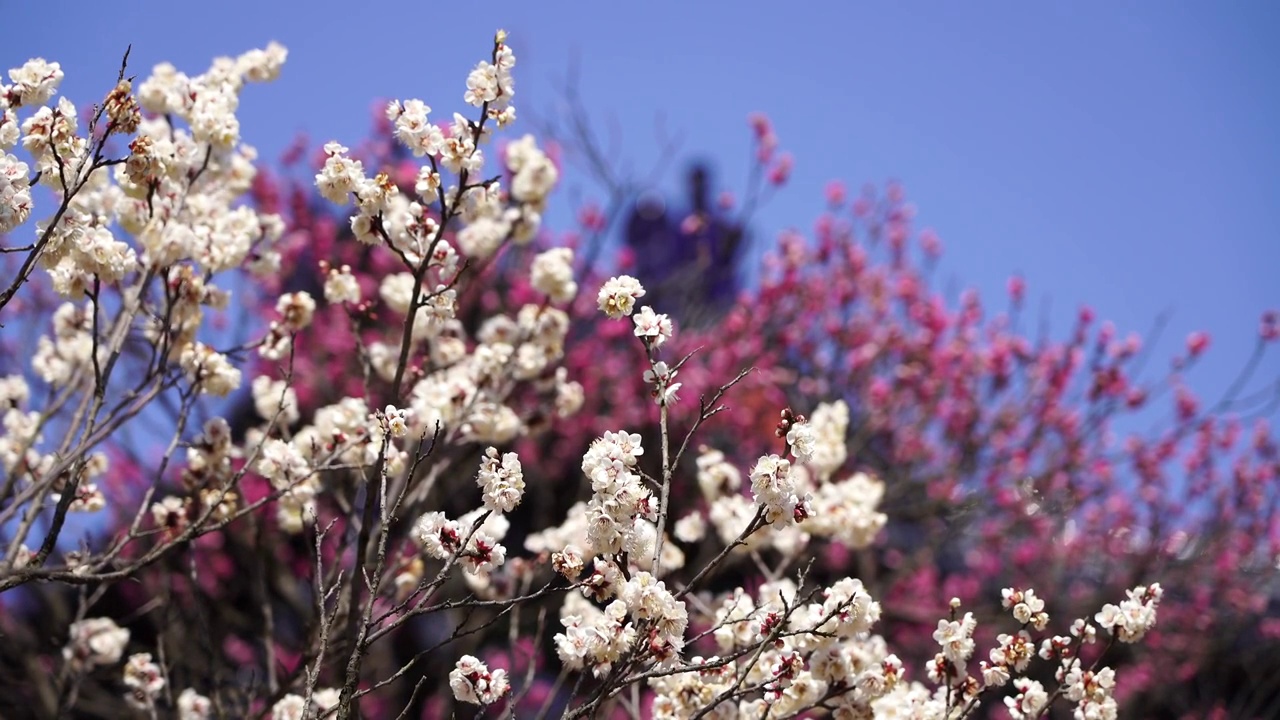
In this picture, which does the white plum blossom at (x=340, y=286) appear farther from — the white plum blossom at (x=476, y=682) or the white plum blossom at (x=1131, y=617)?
the white plum blossom at (x=1131, y=617)

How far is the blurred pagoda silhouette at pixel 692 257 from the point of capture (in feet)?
26.1

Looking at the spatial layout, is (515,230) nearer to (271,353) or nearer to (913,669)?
(271,353)

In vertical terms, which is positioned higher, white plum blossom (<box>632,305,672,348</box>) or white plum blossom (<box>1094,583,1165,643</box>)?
white plum blossom (<box>632,305,672,348</box>)

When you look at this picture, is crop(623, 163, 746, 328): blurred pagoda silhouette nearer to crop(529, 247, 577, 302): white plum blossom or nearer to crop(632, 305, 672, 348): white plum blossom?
crop(529, 247, 577, 302): white plum blossom

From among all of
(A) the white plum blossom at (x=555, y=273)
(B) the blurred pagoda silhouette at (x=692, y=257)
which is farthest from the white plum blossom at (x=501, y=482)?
(B) the blurred pagoda silhouette at (x=692, y=257)

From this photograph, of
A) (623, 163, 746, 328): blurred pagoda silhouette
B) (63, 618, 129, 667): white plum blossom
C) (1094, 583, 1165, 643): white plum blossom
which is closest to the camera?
(1094, 583, 1165, 643): white plum blossom

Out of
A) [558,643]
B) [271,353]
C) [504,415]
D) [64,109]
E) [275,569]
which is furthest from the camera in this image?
[275,569]

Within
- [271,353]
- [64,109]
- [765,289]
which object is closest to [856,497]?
[271,353]

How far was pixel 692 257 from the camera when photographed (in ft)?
32.7

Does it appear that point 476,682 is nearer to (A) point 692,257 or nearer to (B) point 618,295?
(B) point 618,295

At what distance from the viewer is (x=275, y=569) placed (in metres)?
7.68

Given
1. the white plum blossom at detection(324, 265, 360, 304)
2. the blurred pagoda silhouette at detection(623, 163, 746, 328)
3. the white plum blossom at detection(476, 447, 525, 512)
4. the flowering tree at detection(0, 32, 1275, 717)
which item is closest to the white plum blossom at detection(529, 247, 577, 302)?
the flowering tree at detection(0, 32, 1275, 717)

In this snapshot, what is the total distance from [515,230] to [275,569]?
4.60 metres

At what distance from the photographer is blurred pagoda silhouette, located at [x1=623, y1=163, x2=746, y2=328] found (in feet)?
26.1
